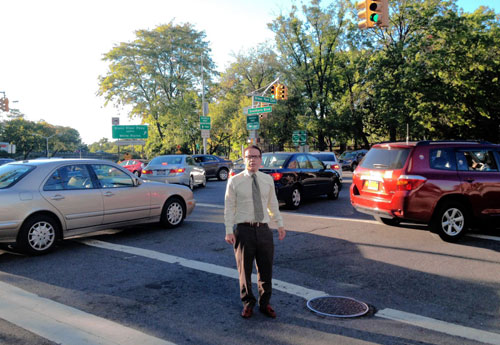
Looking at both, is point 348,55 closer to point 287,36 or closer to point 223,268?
point 287,36

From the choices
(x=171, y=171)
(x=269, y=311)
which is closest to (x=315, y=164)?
(x=171, y=171)

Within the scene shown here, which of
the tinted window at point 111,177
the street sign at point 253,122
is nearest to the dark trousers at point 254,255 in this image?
the tinted window at point 111,177

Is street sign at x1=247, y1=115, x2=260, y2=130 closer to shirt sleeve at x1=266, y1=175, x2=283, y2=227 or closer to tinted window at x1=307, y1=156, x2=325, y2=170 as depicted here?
tinted window at x1=307, y1=156, x2=325, y2=170

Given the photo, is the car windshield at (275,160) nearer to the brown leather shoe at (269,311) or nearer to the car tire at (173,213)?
the car tire at (173,213)

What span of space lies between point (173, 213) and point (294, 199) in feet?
13.0

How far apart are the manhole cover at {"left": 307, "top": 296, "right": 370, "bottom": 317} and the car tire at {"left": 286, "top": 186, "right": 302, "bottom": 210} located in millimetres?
6810

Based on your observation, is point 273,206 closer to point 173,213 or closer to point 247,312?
point 247,312

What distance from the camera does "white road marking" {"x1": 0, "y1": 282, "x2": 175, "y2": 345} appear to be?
354 cm

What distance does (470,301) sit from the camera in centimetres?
448

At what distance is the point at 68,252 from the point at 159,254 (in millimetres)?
1570

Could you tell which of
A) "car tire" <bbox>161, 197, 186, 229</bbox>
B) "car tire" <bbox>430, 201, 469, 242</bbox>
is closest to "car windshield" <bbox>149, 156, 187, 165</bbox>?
"car tire" <bbox>161, 197, 186, 229</bbox>

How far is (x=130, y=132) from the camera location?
3856cm

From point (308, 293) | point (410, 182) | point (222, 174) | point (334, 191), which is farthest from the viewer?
point (222, 174)

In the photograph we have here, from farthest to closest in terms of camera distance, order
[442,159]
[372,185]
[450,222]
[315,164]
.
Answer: [315,164]
[372,185]
[442,159]
[450,222]
